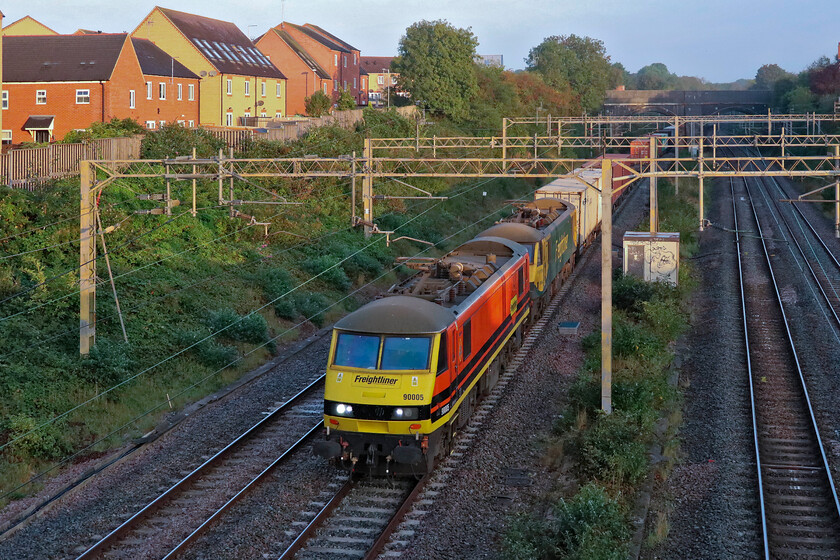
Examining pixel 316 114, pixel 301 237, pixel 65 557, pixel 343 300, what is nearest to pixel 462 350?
pixel 65 557

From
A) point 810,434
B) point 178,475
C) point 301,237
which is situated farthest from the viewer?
point 301,237

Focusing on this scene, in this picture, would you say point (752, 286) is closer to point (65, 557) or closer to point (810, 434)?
point (810, 434)

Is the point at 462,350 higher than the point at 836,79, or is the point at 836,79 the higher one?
the point at 836,79

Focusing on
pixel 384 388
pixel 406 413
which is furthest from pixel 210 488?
pixel 406 413

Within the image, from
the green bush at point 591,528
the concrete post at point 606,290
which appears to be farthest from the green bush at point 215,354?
the green bush at point 591,528

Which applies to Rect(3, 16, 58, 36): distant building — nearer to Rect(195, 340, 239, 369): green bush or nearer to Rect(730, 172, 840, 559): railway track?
Rect(195, 340, 239, 369): green bush

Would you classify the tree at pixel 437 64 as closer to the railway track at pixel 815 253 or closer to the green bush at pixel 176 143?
the railway track at pixel 815 253

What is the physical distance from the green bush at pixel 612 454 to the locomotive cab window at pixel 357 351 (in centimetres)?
398

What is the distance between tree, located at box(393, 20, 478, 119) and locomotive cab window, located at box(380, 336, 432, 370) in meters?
58.5

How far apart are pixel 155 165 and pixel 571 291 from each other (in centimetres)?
1660

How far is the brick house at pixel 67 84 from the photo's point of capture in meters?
42.3

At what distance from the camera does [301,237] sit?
110 ft

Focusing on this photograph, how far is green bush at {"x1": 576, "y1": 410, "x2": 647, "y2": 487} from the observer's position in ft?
47.2

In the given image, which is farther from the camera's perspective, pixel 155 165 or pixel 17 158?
pixel 155 165
